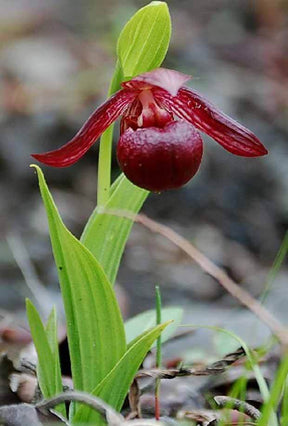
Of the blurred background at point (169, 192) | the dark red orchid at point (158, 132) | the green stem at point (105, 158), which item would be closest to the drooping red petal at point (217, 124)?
the dark red orchid at point (158, 132)

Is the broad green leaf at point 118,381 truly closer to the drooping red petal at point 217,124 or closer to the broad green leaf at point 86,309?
the broad green leaf at point 86,309

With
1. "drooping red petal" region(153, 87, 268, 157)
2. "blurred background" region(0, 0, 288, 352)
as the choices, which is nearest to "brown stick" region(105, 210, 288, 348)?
"drooping red petal" region(153, 87, 268, 157)

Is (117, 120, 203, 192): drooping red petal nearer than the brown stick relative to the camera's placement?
No

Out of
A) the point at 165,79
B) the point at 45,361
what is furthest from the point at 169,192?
the point at 165,79

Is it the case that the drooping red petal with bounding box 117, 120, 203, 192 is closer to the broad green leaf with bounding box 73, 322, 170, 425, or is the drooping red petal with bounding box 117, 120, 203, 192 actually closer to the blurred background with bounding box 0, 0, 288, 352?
the broad green leaf with bounding box 73, 322, 170, 425

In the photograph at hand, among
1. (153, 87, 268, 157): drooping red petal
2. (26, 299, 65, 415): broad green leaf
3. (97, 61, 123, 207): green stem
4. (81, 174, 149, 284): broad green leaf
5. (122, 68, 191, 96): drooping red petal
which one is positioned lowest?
(26, 299, 65, 415): broad green leaf

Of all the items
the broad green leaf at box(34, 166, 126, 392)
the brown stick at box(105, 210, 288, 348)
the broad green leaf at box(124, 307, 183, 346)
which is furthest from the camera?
the broad green leaf at box(124, 307, 183, 346)

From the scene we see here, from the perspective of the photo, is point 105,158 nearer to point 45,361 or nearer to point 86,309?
point 86,309

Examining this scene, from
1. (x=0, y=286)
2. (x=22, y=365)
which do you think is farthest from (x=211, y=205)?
(x=22, y=365)

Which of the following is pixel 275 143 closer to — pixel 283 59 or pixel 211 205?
pixel 211 205
